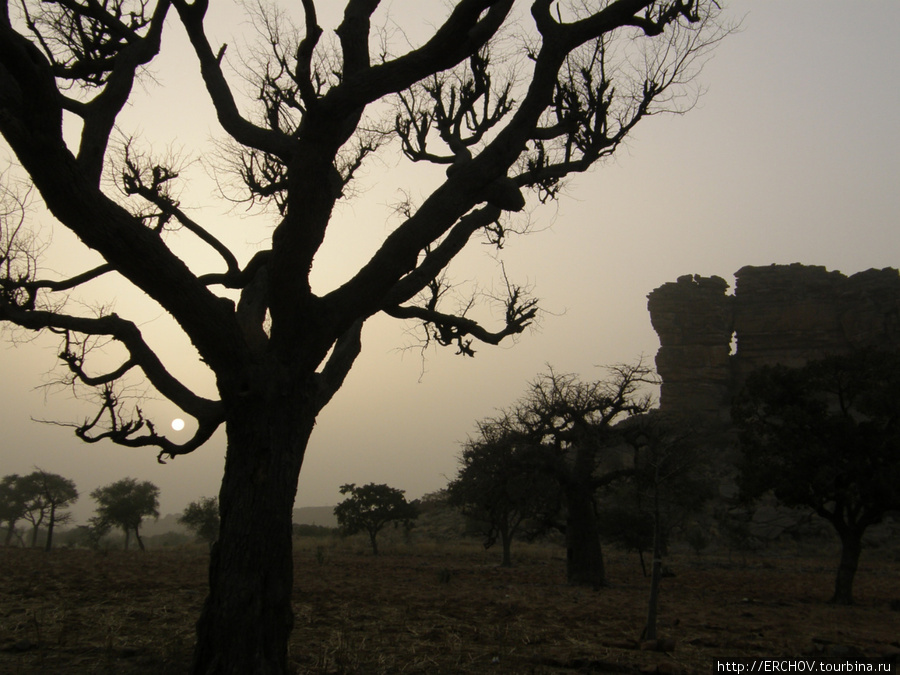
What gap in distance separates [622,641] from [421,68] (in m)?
6.18

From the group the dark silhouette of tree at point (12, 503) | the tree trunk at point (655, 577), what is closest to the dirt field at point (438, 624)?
the tree trunk at point (655, 577)

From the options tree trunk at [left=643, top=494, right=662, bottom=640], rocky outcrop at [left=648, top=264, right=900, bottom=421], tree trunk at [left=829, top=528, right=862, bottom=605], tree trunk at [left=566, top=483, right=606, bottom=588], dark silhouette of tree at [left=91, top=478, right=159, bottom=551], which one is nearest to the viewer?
tree trunk at [left=643, top=494, right=662, bottom=640]

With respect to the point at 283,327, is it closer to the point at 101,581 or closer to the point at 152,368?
the point at 152,368

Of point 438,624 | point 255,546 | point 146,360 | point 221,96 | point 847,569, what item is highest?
point 221,96

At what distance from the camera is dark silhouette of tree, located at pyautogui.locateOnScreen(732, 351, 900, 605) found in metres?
13.1

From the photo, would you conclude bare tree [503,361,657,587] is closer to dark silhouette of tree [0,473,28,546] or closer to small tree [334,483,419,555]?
small tree [334,483,419,555]

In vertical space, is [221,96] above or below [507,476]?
above

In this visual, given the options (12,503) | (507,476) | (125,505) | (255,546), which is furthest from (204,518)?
(255,546)

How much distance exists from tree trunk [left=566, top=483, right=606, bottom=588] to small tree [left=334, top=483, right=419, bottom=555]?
706 inches

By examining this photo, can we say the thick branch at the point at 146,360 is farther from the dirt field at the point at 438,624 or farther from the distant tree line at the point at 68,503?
the distant tree line at the point at 68,503

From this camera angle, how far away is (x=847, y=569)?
512 inches

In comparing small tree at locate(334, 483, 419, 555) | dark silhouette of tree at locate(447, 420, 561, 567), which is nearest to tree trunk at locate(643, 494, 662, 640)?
dark silhouette of tree at locate(447, 420, 561, 567)

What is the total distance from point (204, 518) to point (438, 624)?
31000 millimetres

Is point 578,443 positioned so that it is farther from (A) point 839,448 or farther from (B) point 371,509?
(B) point 371,509
